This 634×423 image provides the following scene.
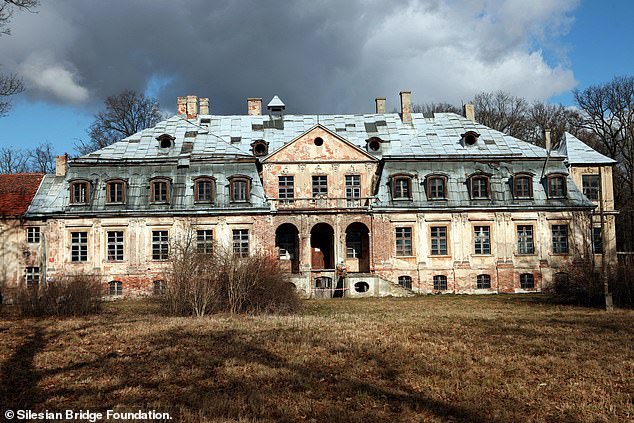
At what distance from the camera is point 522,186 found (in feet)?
106

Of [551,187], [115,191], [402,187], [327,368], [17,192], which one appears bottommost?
[327,368]

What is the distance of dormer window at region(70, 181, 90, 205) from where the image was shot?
31547 mm

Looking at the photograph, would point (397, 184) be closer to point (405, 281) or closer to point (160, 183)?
point (405, 281)

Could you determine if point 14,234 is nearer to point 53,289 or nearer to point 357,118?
point 53,289

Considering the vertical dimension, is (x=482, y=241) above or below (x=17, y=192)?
below

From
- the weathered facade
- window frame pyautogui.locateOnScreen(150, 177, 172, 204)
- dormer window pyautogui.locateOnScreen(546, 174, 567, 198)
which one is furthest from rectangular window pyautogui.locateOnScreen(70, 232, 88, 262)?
dormer window pyautogui.locateOnScreen(546, 174, 567, 198)

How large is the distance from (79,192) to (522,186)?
25.3m

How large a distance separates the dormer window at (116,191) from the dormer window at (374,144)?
14509 mm

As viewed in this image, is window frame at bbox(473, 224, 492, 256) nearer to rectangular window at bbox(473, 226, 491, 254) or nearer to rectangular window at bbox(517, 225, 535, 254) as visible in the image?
rectangular window at bbox(473, 226, 491, 254)

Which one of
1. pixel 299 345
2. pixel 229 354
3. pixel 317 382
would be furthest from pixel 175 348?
pixel 317 382

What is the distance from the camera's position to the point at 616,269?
20953 mm

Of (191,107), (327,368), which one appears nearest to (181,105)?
(191,107)

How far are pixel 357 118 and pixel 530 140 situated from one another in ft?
70.1

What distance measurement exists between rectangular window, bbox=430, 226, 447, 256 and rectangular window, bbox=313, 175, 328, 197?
21.5 ft
